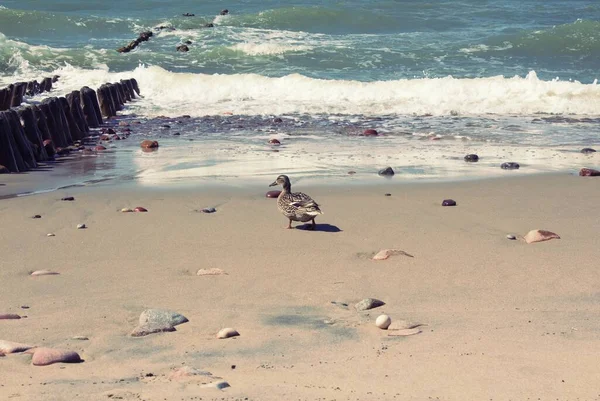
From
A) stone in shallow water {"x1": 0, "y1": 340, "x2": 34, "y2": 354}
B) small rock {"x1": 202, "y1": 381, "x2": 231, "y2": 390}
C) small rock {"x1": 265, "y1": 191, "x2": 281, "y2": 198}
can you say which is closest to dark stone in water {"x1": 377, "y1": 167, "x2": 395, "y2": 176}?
small rock {"x1": 265, "y1": 191, "x2": 281, "y2": 198}

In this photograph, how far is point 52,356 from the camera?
13.3 ft

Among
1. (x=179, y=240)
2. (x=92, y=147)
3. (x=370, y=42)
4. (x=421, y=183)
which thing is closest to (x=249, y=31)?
(x=370, y=42)

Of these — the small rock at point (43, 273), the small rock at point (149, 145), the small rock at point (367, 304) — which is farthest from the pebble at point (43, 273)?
the small rock at point (149, 145)

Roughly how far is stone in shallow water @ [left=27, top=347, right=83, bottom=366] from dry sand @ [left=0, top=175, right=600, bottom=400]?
0.18 ft

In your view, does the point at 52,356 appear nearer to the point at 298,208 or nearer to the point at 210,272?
the point at 210,272

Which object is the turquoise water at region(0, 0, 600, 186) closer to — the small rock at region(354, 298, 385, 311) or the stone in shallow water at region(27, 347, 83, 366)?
the small rock at region(354, 298, 385, 311)

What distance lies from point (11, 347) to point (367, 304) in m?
1.90

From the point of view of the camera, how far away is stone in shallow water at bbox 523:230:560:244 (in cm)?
681

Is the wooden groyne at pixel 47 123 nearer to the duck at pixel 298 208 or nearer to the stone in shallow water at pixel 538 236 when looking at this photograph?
the duck at pixel 298 208

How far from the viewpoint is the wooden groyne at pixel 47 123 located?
1040cm

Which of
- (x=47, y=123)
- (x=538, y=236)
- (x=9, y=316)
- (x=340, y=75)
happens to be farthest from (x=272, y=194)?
(x=340, y=75)

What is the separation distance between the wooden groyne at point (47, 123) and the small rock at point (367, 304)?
6.29 m

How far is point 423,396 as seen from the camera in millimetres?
3588

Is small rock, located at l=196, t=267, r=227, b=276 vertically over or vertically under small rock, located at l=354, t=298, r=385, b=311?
under
